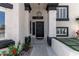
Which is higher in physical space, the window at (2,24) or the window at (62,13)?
the window at (62,13)

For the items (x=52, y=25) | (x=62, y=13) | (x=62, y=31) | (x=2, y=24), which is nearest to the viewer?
(x=2, y=24)

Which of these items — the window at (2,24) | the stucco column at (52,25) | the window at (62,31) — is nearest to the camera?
the window at (2,24)

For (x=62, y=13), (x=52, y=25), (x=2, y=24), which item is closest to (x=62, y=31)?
(x=62, y=13)

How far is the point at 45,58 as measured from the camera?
4.00 meters

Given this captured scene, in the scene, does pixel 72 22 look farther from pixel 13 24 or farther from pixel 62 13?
pixel 13 24

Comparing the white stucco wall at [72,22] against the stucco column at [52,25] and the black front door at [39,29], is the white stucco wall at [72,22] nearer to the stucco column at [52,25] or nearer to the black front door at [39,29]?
the black front door at [39,29]

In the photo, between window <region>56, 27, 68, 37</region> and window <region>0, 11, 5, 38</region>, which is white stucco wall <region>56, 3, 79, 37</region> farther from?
window <region>0, 11, 5, 38</region>

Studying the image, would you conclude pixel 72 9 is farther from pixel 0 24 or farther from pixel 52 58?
pixel 52 58

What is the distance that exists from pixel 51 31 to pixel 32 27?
4.40 metres

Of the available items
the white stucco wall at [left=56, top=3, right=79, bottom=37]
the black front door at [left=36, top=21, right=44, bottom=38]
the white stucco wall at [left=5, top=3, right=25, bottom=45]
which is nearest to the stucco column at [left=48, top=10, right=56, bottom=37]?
the white stucco wall at [left=56, top=3, right=79, bottom=37]

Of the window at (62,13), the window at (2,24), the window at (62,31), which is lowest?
the window at (62,31)

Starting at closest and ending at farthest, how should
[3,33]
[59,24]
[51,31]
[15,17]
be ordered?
[3,33] → [15,17] → [51,31] → [59,24]

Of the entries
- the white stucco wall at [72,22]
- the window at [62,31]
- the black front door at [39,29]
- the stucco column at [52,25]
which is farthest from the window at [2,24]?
the black front door at [39,29]

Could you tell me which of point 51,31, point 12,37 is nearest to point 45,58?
point 12,37
